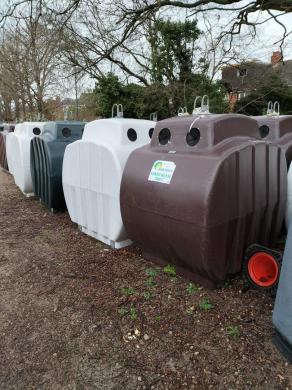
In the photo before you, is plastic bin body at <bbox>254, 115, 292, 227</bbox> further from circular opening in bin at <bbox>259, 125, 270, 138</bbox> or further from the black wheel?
the black wheel

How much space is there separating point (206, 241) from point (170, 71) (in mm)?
11034

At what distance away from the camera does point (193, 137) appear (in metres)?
3.00

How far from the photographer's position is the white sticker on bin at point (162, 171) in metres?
2.93

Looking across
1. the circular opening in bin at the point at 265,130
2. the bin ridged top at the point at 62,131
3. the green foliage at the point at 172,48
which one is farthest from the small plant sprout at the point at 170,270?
the green foliage at the point at 172,48

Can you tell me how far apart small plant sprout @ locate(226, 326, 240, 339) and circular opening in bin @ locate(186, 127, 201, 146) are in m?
1.49

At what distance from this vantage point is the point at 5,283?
325 cm

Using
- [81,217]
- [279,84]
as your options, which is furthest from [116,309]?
[279,84]

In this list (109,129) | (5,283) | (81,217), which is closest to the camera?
(5,283)

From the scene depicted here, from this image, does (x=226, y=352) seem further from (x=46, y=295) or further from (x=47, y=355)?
(x=46, y=295)

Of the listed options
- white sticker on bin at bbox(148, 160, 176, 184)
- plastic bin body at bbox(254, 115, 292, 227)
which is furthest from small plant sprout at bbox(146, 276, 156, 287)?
plastic bin body at bbox(254, 115, 292, 227)

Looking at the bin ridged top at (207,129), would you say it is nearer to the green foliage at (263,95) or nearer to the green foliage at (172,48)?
the green foliage at (172,48)

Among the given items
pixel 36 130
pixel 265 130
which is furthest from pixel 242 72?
pixel 265 130

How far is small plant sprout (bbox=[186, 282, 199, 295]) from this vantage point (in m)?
2.94

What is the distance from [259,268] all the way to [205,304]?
1.82ft
